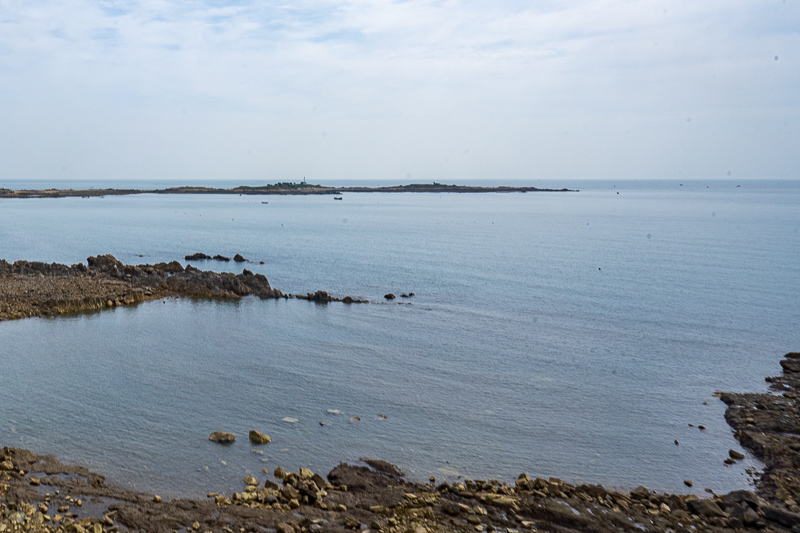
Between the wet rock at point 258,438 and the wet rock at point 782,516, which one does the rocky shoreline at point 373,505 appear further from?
the wet rock at point 258,438

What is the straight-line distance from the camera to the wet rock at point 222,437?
1806 centimetres

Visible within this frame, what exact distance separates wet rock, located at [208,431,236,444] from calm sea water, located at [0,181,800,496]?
18.2 inches

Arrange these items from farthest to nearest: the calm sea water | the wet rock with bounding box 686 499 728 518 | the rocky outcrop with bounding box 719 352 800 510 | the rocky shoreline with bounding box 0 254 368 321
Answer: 1. the rocky shoreline with bounding box 0 254 368 321
2. the calm sea water
3. the rocky outcrop with bounding box 719 352 800 510
4. the wet rock with bounding box 686 499 728 518

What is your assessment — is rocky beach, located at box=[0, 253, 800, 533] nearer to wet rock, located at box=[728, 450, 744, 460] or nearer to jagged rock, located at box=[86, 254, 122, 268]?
wet rock, located at box=[728, 450, 744, 460]

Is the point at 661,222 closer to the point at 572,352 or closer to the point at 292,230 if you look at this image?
the point at 292,230

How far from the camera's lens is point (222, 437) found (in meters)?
18.1

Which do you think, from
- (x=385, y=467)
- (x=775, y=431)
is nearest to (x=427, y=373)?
(x=385, y=467)

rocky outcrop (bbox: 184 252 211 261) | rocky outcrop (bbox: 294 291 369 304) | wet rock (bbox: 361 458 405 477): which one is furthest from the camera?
rocky outcrop (bbox: 184 252 211 261)

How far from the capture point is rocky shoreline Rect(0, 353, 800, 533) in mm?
12719

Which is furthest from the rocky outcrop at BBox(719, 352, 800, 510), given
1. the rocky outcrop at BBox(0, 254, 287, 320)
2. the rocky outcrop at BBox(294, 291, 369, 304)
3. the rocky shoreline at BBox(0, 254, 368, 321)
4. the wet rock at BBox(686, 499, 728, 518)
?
the rocky outcrop at BBox(0, 254, 287, 320)

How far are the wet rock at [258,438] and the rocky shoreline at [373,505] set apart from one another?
7.11 feet

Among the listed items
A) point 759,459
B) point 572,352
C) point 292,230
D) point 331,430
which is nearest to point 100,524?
point 331,430

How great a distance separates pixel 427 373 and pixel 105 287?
84.5 feet

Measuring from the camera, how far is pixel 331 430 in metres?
19.2
